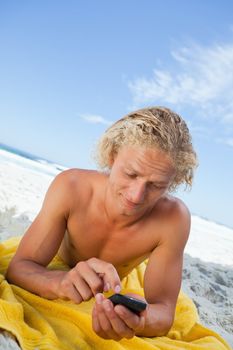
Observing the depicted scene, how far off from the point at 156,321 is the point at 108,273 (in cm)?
60

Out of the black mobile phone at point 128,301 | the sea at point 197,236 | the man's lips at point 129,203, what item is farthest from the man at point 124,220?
the sea at point 197,236

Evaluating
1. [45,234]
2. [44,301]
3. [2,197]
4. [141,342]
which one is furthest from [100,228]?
[2,197]

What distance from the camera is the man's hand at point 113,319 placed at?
4.80 ft

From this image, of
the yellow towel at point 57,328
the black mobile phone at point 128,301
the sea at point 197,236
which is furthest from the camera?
the sea at point 197,236

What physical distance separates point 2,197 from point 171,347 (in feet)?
15.2

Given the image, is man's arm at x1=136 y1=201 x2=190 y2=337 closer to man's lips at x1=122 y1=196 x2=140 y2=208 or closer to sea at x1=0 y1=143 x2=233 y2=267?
man's lips at x1=122 y1=196 x2=140 y2=208

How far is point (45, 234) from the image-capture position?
209 cm

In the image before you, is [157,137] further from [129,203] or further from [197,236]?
[197,236]

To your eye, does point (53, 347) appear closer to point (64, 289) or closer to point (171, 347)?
point (64, 289)

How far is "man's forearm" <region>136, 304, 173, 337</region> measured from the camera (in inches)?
75.5

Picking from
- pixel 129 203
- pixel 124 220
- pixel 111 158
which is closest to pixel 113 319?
pixel 129 203

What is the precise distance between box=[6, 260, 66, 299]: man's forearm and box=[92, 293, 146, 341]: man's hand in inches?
12.8

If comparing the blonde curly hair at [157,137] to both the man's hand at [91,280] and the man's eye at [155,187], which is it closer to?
the man's eye at [155,187]

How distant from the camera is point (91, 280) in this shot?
5.00 feet
